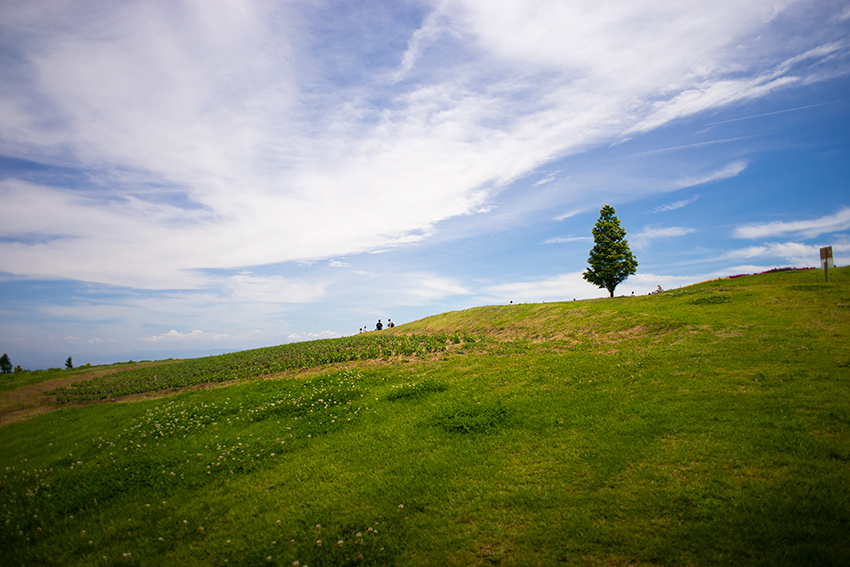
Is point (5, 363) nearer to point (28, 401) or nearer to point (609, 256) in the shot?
point (28, 401)

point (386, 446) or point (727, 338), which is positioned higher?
point (727, 338)

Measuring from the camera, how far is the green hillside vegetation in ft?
23.1

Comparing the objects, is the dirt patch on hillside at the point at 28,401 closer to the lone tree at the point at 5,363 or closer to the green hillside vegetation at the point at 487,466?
the green hillside vegetation at the point at 487,466

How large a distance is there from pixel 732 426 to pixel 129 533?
15196 mm

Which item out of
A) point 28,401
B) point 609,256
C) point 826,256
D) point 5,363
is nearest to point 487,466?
point 826,256

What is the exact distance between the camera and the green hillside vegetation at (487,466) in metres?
7.05

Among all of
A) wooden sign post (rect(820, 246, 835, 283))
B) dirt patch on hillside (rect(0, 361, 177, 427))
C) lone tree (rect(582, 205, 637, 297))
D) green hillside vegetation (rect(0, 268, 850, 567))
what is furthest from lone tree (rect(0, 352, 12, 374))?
wooden sign post (rect(820, 246, 835, 283))

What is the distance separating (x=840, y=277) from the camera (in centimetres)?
2822

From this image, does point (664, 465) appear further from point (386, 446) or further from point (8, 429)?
point (8, 429)

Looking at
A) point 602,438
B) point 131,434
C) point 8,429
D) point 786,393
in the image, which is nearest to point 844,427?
point 786,393

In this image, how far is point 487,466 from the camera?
9.73 m

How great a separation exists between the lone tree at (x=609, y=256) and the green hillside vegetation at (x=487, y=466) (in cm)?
2799

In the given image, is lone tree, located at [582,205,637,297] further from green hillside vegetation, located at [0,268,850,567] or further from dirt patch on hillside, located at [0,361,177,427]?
dirt patch on hillside, located at [0,361,177,427]

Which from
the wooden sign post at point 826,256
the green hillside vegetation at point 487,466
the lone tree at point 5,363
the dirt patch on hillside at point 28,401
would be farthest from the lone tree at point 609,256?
the lone tree at point 5,363
